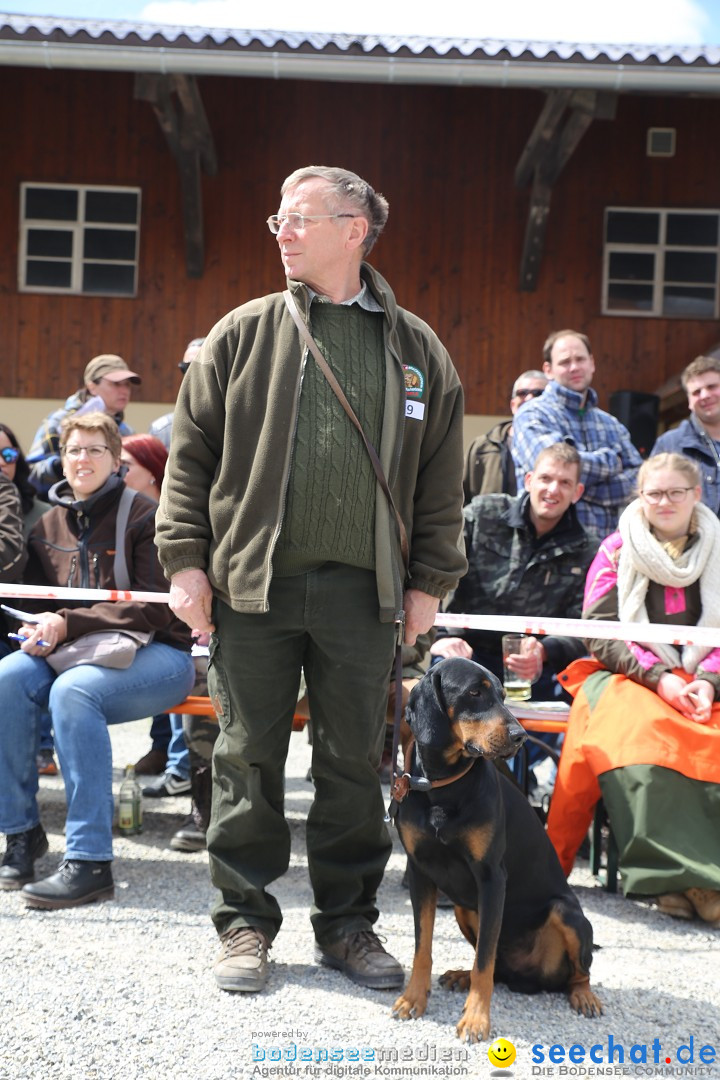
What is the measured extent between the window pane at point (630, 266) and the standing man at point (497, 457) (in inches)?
239

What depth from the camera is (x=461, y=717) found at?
2.98m

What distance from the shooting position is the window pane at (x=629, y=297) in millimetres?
12531

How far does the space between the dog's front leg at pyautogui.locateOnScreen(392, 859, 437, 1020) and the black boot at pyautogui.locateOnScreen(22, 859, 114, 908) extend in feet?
4.61

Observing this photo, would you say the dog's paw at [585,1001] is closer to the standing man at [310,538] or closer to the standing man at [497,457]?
the standing man at [310,538]

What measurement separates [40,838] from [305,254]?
2.58 metres

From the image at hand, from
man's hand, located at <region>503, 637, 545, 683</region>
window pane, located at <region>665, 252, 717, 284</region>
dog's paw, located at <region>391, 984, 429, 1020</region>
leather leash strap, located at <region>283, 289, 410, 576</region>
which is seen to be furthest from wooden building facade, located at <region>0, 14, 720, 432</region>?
dog's paw, located at <region>391, 984, 429, 1020</region>

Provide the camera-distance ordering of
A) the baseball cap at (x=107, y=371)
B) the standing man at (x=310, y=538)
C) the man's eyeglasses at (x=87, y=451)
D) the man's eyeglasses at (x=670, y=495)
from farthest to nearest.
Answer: the baseball cap at (x=107, y=371) → the man's eyeglasses at (x=87, y=451) → the man's eyeglasses at (x=670, y=495) → the standing man at (x=310, y=538)

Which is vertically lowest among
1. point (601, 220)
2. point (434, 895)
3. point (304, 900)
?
point (304, 900)

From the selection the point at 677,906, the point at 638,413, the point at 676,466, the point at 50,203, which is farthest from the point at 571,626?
the point at 50,203

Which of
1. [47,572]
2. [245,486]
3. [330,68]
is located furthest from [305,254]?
[330,68]

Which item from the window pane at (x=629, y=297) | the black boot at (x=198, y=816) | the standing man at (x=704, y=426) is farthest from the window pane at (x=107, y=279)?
the black boot at (x=198, y=816)

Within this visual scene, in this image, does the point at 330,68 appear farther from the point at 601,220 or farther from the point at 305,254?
the point at 305,254

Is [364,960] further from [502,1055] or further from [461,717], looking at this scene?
[461,717]

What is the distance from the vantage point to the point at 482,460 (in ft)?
22.1
